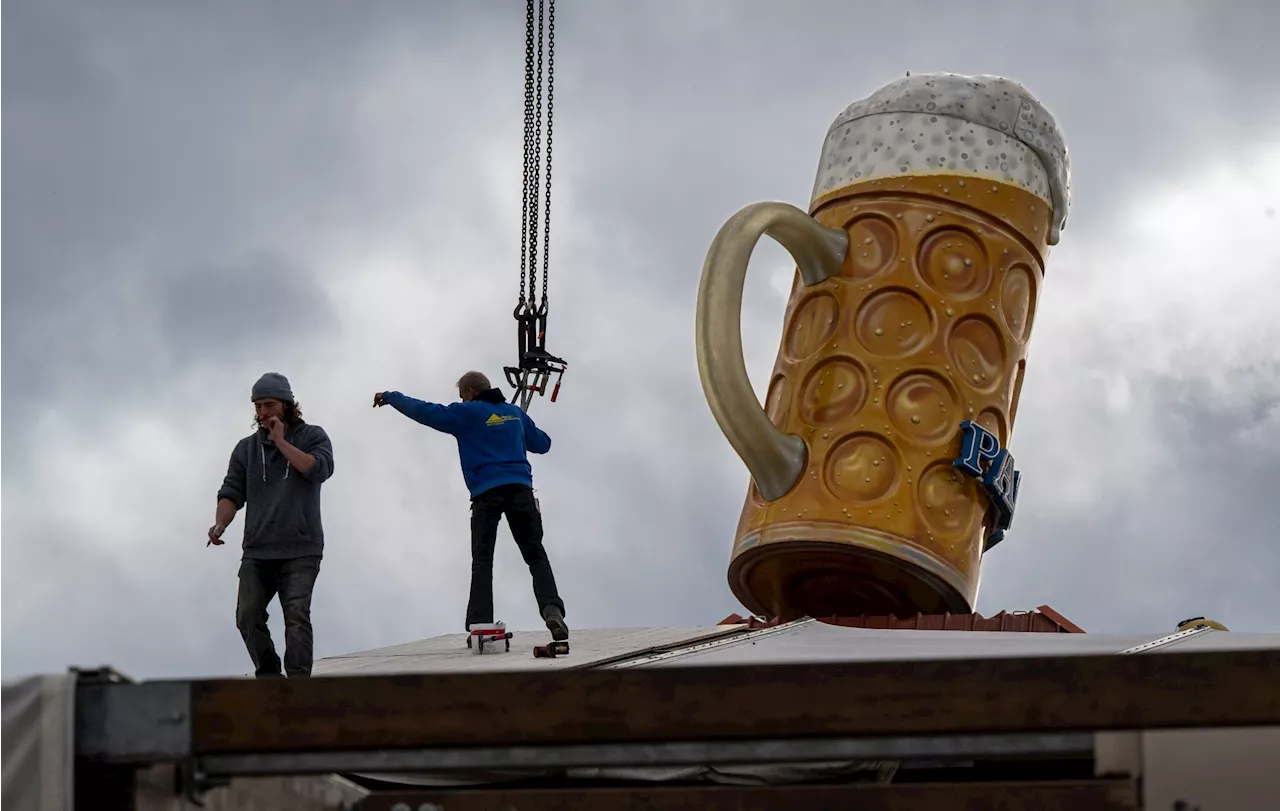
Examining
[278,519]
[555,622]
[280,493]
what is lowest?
[555,622]

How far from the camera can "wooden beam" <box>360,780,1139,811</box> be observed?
419 cm

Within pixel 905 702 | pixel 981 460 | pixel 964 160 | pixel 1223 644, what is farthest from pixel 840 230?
pixel 905 702

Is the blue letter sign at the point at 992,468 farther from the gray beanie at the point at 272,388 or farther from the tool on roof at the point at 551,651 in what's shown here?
the gray beanie at the point at 272,388

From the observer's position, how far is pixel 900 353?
29.0 ft

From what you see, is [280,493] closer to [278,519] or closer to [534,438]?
[278,519]

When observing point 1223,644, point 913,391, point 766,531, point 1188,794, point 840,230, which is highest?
point 840,230

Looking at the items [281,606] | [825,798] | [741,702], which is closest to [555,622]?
[281,606]

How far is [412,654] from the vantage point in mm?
8531

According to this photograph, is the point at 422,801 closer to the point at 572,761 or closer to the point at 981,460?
the point at 572,761

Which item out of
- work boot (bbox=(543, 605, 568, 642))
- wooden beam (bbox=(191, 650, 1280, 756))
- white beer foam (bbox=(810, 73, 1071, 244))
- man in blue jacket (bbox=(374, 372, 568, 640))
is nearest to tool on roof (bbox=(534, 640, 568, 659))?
work boot (bbox=(543, 605, 568, 642))

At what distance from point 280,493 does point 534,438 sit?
1.54 metres

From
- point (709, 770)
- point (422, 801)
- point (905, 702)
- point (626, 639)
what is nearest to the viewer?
point (905, 702)

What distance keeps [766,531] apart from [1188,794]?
4.55 meters

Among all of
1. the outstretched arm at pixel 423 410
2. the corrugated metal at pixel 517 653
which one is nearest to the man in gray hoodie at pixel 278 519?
the corrugated metal at pixel 517 653
